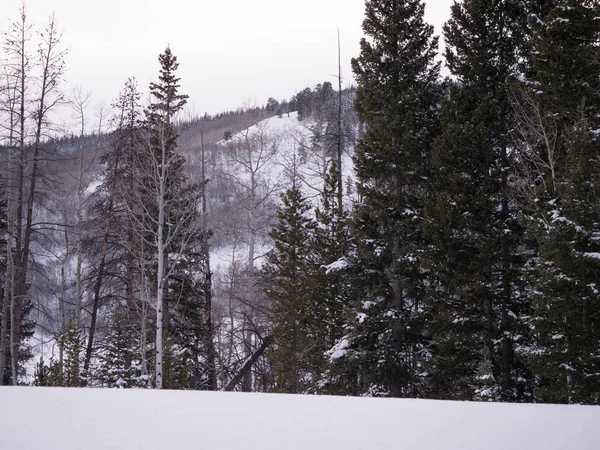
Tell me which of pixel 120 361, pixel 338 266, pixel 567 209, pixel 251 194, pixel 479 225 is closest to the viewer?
pixel 567 209

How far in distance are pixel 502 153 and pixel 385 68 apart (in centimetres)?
461

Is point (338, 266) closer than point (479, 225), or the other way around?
point (479, 225)

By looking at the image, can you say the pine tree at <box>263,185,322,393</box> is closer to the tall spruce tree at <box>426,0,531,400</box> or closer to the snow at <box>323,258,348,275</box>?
the snow at <box>323,258,348,275</box>

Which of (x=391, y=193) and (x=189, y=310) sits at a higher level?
(x=391, y=193)

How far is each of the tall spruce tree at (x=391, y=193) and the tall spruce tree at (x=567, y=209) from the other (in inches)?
129

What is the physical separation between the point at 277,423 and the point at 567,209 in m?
7.73

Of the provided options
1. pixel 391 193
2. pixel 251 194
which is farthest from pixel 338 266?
pixel 251 194

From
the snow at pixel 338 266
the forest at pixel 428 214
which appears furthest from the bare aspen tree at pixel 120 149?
the snow at pixel 338 266

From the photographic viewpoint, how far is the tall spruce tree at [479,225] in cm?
1273

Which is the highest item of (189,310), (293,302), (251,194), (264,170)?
(264,170)

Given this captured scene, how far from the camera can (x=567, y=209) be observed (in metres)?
9.26

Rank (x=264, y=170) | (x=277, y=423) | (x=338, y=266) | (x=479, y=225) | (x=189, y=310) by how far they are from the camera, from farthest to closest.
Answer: (x=264, y=170), (x=189, y=310), (x=338, y=266), (x=479, y=225), (x=277, y=423)

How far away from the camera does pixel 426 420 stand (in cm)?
475

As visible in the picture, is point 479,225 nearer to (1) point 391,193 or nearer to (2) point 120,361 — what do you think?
(1) point 391,193
